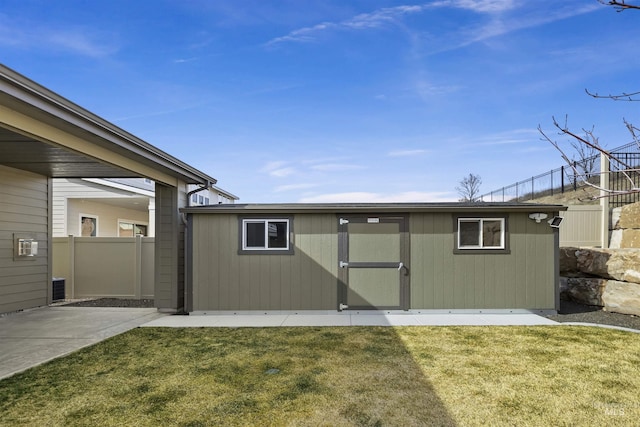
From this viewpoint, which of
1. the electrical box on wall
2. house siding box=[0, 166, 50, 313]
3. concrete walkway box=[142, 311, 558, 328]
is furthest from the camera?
the electrical box on wall

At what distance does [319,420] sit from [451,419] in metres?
1.01

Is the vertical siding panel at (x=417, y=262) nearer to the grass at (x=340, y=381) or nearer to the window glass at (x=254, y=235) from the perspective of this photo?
the grass at (x=340, y=381)

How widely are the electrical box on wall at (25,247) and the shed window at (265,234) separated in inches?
172

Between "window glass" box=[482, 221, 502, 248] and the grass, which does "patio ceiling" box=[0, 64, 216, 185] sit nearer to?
the grass

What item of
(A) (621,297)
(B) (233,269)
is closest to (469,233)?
(A) (621,297)

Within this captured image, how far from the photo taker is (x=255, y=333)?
17.5ft

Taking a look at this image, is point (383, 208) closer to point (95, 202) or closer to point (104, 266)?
point (104, 266)

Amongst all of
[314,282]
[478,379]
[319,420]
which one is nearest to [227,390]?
[319,420]

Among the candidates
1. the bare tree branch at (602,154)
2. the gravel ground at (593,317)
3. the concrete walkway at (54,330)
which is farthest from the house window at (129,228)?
the bare tree branch at (602,154)

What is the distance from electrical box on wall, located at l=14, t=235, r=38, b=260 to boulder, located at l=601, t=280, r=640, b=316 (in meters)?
10.9

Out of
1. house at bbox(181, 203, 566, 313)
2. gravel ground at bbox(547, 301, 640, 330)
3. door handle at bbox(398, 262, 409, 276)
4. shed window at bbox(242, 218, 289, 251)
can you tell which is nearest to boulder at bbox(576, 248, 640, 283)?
gravel ground at bbox(547, 301, 640, 330)

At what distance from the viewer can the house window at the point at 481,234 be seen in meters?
6.54

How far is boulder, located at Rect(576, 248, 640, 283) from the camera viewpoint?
6.18 meters

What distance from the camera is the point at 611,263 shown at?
21.3 feet
